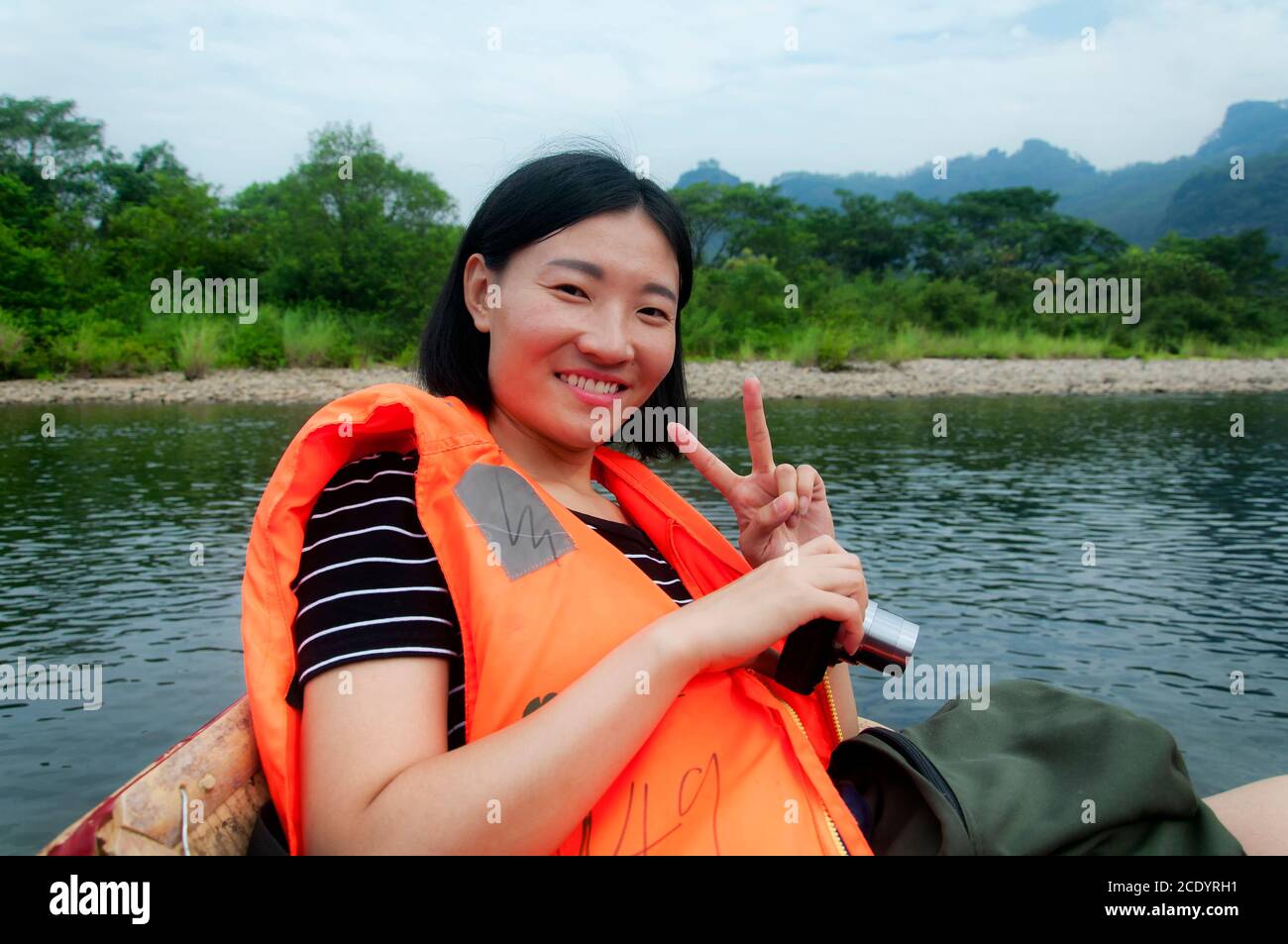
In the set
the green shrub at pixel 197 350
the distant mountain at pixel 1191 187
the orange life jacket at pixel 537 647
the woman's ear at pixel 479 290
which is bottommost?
the orange life jacket at pixel 537 647

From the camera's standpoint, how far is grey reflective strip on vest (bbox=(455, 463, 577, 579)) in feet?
5.08

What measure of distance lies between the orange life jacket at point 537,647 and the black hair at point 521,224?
32 cm

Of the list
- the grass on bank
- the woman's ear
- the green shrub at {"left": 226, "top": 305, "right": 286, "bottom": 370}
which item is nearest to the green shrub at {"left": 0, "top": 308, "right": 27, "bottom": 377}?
the green shrub at {"left": 226, "top": 305, "right": 286, "bottom": 370}

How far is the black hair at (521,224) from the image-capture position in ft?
5.99

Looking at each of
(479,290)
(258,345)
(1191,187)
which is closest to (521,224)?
(479,290)

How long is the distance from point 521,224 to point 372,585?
74 centimetres

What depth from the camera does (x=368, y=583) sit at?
57.1 inches

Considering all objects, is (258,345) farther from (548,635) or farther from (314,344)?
(548,635)

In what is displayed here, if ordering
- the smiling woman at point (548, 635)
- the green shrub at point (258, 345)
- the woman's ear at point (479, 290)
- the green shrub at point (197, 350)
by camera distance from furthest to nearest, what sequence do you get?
the green shrub at point (258, 345) < the green shrub at point (197, 350) < the woman's ear at point (479, 290) < the smiling woman at point (548, 635)

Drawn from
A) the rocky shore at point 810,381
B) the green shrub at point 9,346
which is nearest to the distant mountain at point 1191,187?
the rocky shore at point 810,381

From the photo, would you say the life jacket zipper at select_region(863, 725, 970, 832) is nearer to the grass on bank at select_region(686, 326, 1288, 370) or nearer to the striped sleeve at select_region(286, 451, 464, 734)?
the striped sleeve at select_region(286, 451, 464, 734)

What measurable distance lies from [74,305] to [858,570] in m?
27.5

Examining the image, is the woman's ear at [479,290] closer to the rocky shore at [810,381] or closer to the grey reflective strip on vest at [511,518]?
the grey reflective strip on vest at [511,518]
